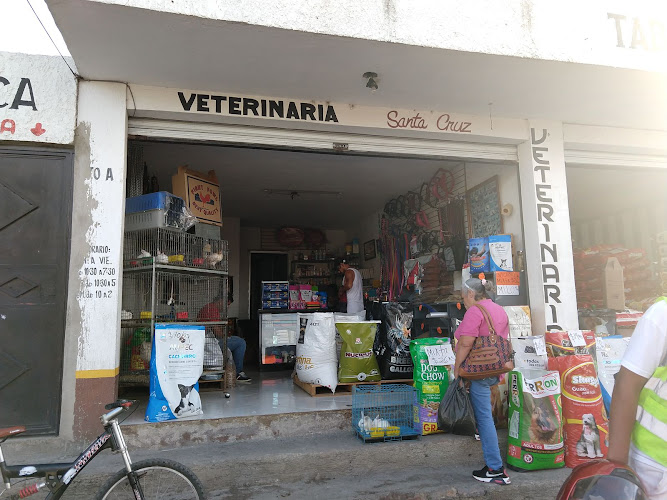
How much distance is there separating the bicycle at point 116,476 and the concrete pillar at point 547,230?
14.2 feet

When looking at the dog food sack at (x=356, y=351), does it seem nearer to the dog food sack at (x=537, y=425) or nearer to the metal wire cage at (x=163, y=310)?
the metal wire cage at (x=163, y=310)

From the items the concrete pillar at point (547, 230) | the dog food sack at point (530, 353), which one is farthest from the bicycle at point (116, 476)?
the concrete pillar at point (547, 230)

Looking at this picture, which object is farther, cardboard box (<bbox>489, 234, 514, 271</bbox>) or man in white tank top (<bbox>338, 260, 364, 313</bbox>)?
man in white tank top (<bbox>338, 260, 364, 313</bbox>)

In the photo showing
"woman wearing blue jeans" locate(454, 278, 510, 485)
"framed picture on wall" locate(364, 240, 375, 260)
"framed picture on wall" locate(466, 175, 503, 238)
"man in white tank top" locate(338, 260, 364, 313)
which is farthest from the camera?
"framed picture on wall" locate(364, 240, 375, 260)

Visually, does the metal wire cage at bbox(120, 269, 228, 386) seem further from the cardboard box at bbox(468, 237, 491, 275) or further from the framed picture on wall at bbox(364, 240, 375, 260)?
the framed picture on wall at bbox(364, 240, 375, 260)

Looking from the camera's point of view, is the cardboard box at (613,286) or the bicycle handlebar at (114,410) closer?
the bicycle handlebar at (114,410)

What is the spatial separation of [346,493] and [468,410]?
4.01 feet

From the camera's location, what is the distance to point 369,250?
1074 centimetres

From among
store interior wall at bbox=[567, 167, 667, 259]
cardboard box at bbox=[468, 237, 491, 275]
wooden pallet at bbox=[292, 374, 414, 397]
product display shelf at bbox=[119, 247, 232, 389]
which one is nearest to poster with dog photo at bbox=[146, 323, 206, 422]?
product display shelf at bbox=[119, 247, 232, 389]

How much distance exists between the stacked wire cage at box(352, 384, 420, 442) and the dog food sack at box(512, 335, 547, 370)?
1.28 meters

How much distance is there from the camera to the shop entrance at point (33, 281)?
416 cm

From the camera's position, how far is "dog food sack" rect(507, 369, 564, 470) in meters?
4.09

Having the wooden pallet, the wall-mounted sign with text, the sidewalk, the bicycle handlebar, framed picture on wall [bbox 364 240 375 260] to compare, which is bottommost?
the sidewalk

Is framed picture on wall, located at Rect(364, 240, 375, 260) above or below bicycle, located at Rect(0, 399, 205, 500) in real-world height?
above
